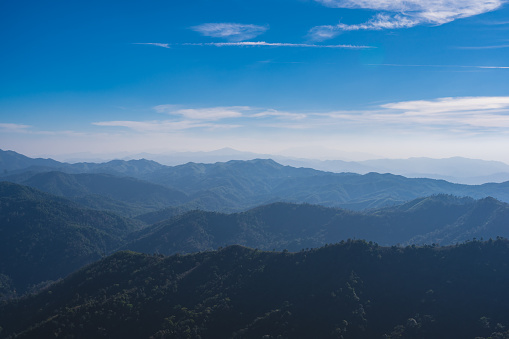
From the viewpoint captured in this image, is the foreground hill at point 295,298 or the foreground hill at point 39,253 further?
the foreground hill at point 39,253

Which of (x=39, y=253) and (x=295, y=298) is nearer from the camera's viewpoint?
(x=295, y=298)

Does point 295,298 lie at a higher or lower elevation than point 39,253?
higher

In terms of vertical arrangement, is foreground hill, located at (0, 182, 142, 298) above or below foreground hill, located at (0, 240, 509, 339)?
below

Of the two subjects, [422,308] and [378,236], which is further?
[378,236]

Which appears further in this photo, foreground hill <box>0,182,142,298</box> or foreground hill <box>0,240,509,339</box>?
foreground hill <box>0,182,142,298</box>

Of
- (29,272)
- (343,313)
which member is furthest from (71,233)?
(343,313)

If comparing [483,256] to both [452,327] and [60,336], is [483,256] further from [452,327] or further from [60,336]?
[60,336]

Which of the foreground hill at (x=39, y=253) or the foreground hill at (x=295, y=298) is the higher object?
the foreground hill at (x=295, y=298)

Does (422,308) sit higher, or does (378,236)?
(422,308)
